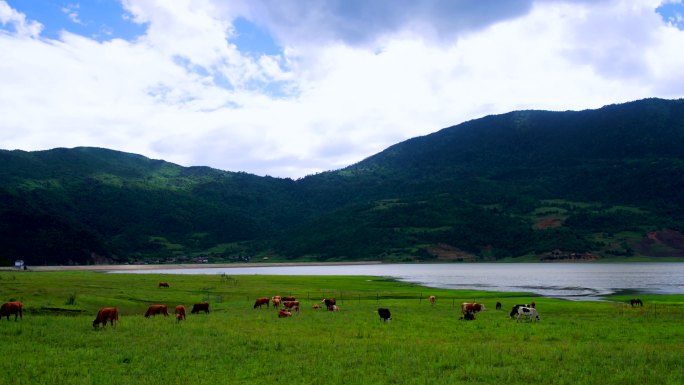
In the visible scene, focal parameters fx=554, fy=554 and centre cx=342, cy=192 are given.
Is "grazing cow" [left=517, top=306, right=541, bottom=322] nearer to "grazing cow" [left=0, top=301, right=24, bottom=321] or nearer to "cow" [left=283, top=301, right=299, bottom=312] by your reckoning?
"cow" [left=283, top=301, right=299, bottom=312]

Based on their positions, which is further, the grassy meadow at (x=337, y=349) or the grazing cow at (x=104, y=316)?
the grazing cow at (x=104, y=316)

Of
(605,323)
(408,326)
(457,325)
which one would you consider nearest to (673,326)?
(605,323)

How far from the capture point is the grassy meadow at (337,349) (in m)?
17.9

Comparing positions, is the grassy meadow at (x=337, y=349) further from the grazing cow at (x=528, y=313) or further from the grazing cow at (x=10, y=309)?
the grazing cow at (x=10, y=309)

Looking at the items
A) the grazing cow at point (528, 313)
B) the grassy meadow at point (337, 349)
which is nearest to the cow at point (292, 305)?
the grassy meadow at point (337, 349)

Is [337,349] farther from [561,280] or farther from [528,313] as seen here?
[561,280]

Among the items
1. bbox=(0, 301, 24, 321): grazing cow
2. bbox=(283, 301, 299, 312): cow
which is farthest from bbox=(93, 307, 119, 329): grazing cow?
bbox=(283, 301, 299, 312): cow

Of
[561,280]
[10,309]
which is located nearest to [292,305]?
[10,309]

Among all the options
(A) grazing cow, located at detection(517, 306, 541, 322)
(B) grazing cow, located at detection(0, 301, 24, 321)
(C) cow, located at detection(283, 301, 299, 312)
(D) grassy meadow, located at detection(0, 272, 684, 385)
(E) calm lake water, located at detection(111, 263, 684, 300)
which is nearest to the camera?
(D) grassy meadow, located at detection(0, 272, 684, 385)

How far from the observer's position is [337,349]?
23.1 m

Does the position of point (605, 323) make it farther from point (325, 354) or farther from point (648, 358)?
point (325, 354)

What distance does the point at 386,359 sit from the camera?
21.0 meters

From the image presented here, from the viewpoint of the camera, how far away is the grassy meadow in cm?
1789

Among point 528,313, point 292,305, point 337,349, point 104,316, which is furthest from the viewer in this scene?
point 292,305
